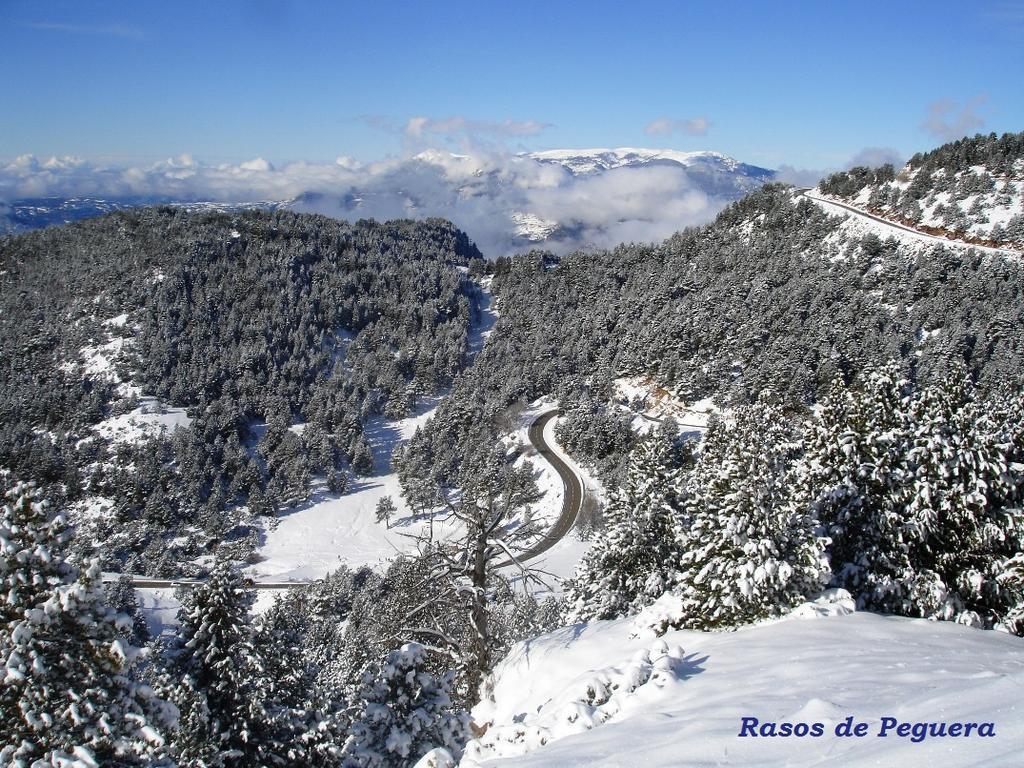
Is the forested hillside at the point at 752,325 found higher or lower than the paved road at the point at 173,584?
higher

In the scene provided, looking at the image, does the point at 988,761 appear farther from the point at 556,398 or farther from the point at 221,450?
the point at 221,450

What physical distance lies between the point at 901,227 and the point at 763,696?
361ft

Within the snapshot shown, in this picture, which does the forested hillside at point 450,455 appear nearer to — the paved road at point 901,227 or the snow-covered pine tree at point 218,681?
the snow-covered pine tree at point 218,681

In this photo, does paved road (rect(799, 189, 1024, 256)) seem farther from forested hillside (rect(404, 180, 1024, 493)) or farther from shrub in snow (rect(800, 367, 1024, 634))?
shrub in snow (rect(800, 367, 1024, 634))

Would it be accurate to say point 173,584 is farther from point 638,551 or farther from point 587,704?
point 587,704

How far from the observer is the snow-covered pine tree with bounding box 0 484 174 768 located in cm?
895

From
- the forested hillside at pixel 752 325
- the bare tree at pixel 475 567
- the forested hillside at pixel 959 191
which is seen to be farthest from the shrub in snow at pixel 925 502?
the forested hillside at pixel 959 191

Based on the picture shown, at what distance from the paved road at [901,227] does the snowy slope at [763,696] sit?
90.9m

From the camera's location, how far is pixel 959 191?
94.4 m

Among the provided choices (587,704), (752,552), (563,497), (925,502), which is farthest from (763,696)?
(563,497)

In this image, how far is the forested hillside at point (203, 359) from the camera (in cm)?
8394

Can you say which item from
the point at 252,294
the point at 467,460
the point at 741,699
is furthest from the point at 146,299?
the point at 741,699

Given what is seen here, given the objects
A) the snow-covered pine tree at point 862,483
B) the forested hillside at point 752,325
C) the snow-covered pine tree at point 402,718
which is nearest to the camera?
the snow-covered pine tree at point 402,718

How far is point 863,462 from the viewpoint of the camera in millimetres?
18906
